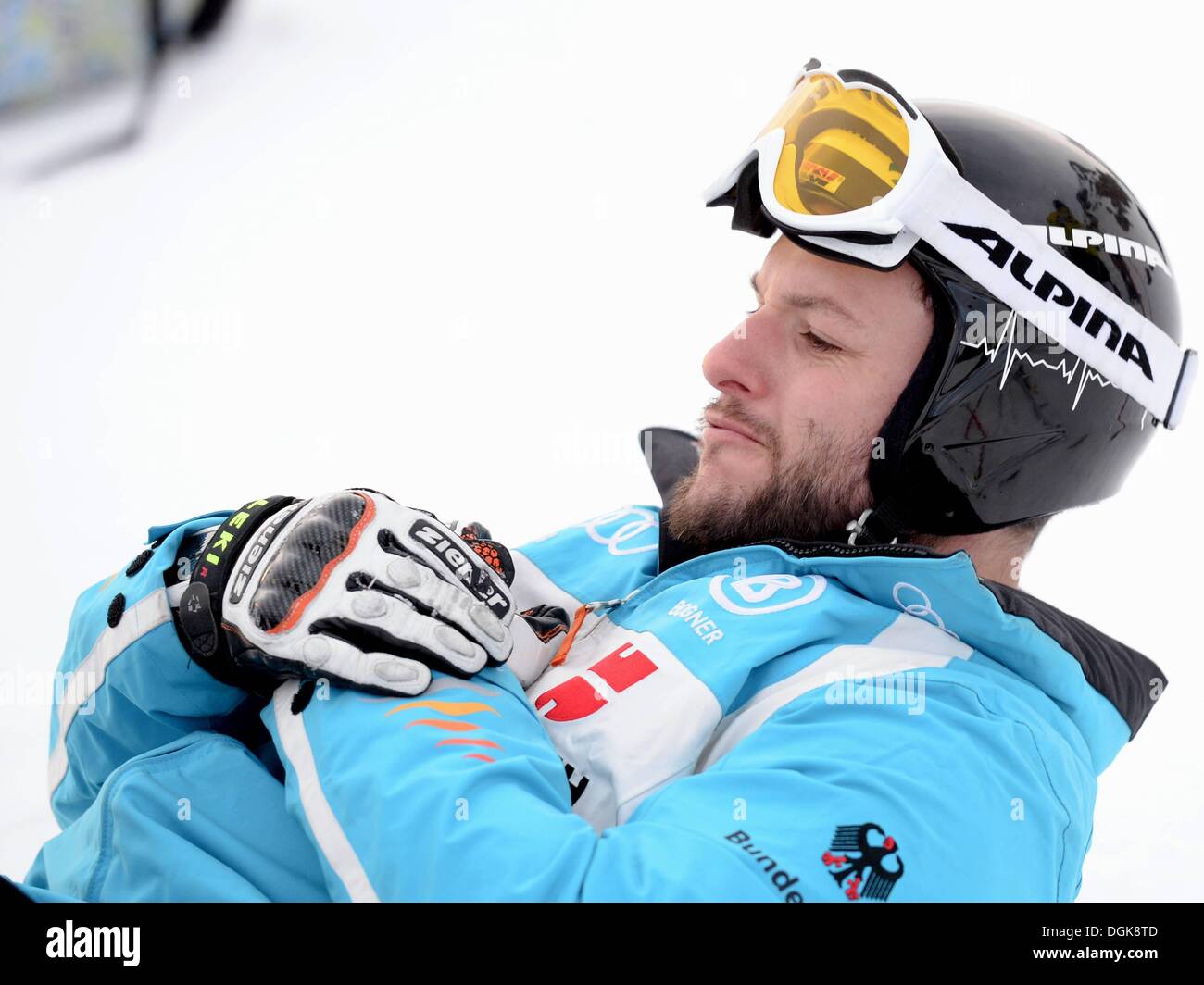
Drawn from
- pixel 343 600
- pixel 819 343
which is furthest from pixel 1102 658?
pixel 343 600

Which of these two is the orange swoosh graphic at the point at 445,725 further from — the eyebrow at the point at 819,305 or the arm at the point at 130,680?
the eyebrow at the point at 819,305

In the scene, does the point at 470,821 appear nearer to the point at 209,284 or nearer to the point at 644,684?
the point at 644,684

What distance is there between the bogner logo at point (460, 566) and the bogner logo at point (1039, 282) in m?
0.78

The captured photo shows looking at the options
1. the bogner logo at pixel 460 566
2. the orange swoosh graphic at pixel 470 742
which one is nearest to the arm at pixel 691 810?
the orange swoosh graphic at pixel 470 742

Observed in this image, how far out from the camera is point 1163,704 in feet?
9.42

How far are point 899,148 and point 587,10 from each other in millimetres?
3109

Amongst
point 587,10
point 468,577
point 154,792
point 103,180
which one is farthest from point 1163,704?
point 103,180

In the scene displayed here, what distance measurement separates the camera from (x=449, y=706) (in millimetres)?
1152

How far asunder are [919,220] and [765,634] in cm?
60

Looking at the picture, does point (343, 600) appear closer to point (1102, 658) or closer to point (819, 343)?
point (819, 343)

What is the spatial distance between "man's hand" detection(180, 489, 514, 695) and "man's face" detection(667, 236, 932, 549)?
0.44 meters

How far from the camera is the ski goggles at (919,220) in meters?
1.49

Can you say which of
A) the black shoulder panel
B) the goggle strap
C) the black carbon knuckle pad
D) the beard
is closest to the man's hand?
the black carbon knuckle pad

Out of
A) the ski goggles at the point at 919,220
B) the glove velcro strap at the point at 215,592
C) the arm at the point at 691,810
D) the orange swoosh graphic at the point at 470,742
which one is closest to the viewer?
the arm at the point at 691,810
